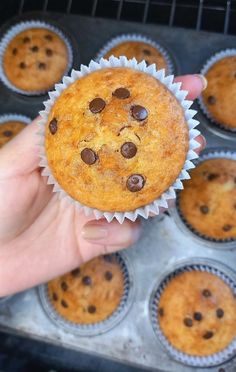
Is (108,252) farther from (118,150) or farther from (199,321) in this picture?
(118,150)

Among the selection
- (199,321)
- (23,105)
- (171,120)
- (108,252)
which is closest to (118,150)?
(171,120)

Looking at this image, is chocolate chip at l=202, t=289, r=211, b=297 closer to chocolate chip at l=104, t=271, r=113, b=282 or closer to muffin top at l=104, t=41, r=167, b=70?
chocolate chip at l=104, t=271, r=113, b=282

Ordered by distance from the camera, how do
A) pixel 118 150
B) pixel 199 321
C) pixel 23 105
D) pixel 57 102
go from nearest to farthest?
pixel 118 150, pixel 57 102, pixel 199 321, pixel 23 105

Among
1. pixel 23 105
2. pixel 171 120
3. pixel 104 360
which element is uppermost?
pixel 23 105

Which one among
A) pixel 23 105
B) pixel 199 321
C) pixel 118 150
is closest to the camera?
pixel 118 150

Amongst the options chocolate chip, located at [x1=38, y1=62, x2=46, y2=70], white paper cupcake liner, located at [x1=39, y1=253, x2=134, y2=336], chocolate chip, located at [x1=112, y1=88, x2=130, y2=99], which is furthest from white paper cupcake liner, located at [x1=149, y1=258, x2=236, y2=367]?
chocolate chip, located at [x1=38, y1=62, x2=46, y2=70]

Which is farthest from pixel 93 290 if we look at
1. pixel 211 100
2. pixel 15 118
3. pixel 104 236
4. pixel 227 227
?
pixel 211 100
